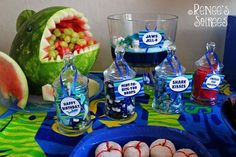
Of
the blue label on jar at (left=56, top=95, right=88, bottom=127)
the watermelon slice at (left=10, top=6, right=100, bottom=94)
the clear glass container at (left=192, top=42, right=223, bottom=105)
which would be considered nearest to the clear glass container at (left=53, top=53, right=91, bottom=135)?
the blue label on jar at (left=56, top=95, right=88, bottom=127)

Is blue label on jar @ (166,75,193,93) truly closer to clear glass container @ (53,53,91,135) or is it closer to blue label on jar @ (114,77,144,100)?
blue label on jar @ (114,77,144,100)

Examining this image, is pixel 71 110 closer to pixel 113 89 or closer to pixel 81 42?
pixel 113 89

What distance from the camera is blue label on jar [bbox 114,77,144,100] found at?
0.63 m

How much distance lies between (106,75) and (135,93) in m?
0.09

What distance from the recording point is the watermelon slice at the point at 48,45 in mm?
732

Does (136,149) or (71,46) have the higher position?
(71,46)

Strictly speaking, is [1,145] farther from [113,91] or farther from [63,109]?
[113,91]

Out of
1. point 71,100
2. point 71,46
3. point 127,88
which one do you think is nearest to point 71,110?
point 71,100

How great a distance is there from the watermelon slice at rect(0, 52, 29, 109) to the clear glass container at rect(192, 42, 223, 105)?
48 centimetres

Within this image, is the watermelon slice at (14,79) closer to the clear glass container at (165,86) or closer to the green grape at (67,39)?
the green grape at (67,39)

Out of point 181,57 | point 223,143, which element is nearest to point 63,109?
point 223,143

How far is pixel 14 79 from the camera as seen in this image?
28.1 inches

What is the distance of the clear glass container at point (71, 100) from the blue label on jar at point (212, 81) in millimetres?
325

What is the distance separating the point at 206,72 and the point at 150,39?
0.18m
